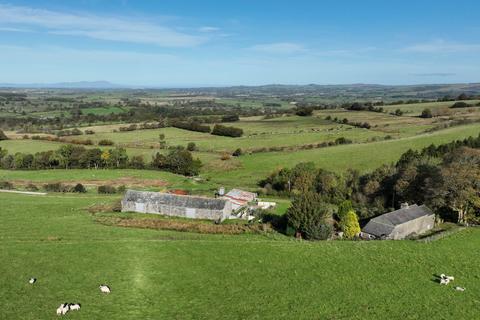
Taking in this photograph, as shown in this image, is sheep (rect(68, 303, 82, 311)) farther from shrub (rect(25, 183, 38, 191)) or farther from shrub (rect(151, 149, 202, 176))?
shrub (rect(151, 149, 202, 176))

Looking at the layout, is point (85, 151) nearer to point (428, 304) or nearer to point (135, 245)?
point (135, 245)

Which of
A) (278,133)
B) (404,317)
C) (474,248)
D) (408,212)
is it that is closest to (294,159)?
(278,133)

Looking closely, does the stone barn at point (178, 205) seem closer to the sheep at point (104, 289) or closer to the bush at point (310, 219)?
the bush at point (310, 219)

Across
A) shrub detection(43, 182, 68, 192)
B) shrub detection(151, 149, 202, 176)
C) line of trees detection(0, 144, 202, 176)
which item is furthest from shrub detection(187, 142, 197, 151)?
shrub detection(43, 182, 68, 192)

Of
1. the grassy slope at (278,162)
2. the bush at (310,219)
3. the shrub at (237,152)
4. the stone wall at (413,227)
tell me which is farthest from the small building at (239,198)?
the shrub at (237,152)

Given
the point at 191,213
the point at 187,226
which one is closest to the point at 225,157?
the point at 191,213

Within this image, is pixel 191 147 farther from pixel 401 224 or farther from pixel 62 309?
pixel 62 309

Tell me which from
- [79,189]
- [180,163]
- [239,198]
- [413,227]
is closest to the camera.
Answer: [413,227]
